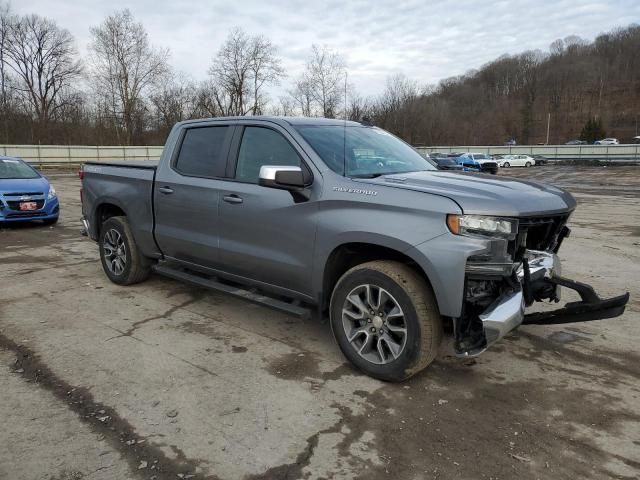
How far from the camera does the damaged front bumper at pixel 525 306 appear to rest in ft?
10.5

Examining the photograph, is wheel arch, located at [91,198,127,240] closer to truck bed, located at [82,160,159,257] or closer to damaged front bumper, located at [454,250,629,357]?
truck bed, located at [82,160,159,257]

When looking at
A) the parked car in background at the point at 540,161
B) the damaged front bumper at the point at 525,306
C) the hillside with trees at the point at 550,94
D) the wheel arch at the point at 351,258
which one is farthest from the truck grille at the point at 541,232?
the hillside with trees at the point at 550,94

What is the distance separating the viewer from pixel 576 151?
5628cm

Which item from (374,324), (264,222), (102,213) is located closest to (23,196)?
(102,213)

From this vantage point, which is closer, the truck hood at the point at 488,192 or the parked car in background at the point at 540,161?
the truck hood at the point at 488,192

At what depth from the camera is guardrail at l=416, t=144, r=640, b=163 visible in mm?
49656

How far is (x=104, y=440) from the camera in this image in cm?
294

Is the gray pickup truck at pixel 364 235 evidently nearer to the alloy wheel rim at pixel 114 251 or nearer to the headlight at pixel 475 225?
the headlight at pixel 475 225

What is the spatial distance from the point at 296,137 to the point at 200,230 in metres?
1.38

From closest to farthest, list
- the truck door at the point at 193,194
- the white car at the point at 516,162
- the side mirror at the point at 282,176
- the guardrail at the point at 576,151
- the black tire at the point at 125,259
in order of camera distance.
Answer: the side mirror at the point at 282,176 → the truck door at the point at 193,194 → the black tire at the point at 125,259 → the guardrail at the point at 576,151 → the white car at the point at 516,162

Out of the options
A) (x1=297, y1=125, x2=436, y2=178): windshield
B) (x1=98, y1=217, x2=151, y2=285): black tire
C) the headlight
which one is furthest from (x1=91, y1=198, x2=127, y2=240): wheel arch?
the headlight

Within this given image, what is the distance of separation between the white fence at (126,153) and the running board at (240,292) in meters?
28.0

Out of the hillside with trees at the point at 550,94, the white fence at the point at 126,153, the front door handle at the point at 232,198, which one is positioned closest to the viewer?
the front door handle at the point at 232,198

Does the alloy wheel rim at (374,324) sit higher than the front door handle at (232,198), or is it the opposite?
the front door handle at (232,198)
